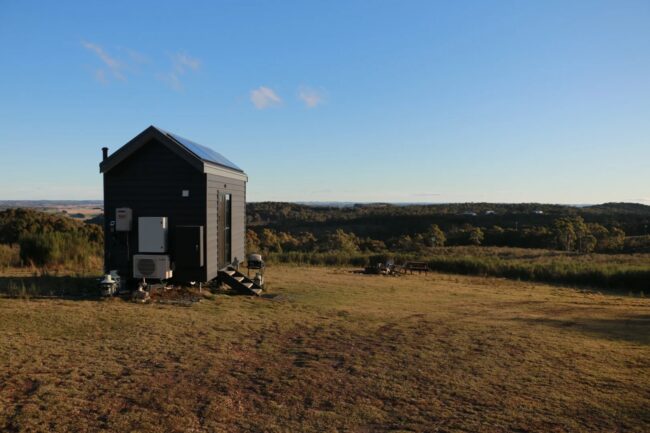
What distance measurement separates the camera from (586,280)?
19.6 m

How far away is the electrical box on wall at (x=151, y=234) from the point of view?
11930mm

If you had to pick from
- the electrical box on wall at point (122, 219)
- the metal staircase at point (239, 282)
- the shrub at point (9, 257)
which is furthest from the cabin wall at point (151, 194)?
the shrub at point (9, 257)

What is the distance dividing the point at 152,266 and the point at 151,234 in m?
0.83

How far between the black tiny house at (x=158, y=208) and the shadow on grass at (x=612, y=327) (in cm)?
819

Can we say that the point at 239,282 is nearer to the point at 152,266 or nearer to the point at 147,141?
the point at 152,266

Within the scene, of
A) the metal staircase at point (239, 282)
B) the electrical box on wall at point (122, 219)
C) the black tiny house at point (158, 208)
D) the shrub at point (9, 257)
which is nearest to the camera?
the black tiny house at point (158, 208)

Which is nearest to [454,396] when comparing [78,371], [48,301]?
[78,371]

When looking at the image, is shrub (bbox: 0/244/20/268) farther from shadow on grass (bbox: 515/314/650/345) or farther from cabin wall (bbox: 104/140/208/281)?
shadow on grass (bbox: 515/314/650/345)

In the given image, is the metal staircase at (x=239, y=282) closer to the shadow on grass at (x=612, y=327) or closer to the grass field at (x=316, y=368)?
the grass field at (x=316, y=368)

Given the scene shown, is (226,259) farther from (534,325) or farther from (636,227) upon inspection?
(636,227)

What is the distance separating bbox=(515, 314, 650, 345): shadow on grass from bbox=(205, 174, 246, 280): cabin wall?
312 inches

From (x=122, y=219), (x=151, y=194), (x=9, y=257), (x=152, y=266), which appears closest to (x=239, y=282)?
(x=152, y=266)

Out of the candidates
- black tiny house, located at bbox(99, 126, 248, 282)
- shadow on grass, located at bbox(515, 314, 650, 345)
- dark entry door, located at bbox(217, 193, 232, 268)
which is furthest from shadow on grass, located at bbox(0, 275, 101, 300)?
shadow on grass, located at bbox(515, 314, 650, 345)

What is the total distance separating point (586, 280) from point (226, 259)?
1511cm
